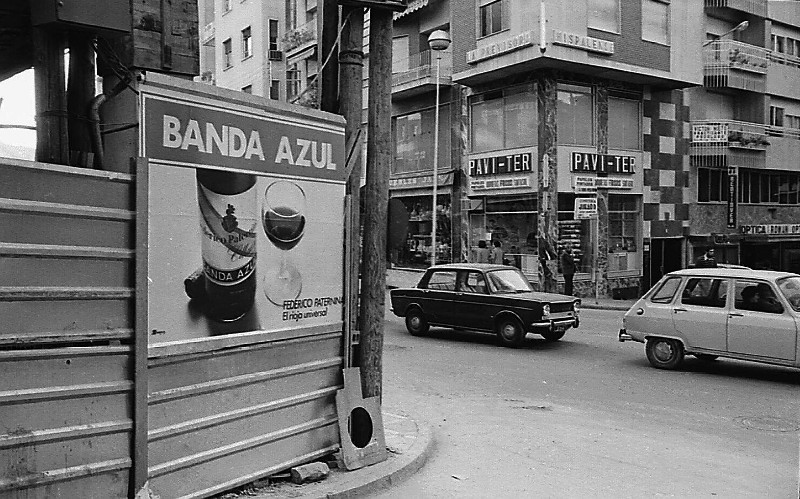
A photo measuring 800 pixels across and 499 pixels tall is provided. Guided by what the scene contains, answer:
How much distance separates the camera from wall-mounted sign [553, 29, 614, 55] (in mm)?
24047

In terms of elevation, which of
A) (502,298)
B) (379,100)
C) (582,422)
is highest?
(379,100)

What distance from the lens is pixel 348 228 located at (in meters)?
6.71

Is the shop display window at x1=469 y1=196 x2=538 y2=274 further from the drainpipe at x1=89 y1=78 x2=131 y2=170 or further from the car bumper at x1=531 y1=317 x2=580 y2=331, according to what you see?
the drainpipe at x1=89 y1=78 x2=131 y2=170

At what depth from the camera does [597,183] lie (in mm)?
26281

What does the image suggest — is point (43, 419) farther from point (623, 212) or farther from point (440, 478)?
point (623, 212)

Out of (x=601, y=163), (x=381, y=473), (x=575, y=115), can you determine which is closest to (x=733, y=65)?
(x=601, y=163)

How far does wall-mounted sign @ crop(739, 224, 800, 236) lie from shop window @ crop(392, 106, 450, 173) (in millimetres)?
13440

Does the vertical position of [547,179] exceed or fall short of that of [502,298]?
it exceeds it

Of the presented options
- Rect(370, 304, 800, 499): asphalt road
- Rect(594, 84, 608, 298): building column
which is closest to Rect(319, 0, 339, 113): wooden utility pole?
Rect(370, 304, 800, 499): asphalt road

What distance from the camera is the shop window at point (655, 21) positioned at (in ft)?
88.9

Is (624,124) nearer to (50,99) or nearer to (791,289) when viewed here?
(791,289)

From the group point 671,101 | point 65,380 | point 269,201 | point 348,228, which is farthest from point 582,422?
point 671,101

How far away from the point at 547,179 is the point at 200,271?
2090 centimetres

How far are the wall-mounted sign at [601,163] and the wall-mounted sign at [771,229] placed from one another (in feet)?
26.3
